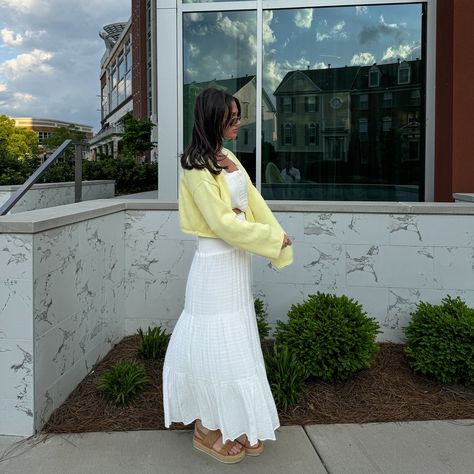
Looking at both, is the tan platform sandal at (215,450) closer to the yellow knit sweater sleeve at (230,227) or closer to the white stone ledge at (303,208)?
the yellow knit sweater sleeve at (230,227)

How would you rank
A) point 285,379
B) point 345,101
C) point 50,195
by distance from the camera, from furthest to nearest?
point 50,195 → point 345,101 → point 285,379

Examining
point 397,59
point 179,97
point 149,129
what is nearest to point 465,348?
point 397,59

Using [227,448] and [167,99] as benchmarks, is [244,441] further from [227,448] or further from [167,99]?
[167,99]

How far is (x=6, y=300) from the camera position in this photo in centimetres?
323

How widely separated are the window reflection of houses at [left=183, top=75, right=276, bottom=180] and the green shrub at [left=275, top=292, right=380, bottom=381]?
10.9 ft

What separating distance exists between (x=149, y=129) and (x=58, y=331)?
2056 centimetres

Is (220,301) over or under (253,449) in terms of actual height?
over

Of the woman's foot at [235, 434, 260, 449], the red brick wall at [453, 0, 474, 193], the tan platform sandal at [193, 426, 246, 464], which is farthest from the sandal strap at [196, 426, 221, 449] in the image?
the red brick wall at [453, 0, 474, 193]

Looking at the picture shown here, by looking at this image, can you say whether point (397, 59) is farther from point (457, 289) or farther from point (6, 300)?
point (6, 300)

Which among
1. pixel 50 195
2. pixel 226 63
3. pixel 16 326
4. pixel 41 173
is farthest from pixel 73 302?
pixel 50 195

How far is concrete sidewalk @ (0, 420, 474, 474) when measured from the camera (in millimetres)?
2959

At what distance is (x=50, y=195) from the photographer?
8.70 m

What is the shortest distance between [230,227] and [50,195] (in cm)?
669

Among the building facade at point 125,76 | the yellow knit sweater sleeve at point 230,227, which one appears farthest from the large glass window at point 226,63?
the building facade at point 125,76
